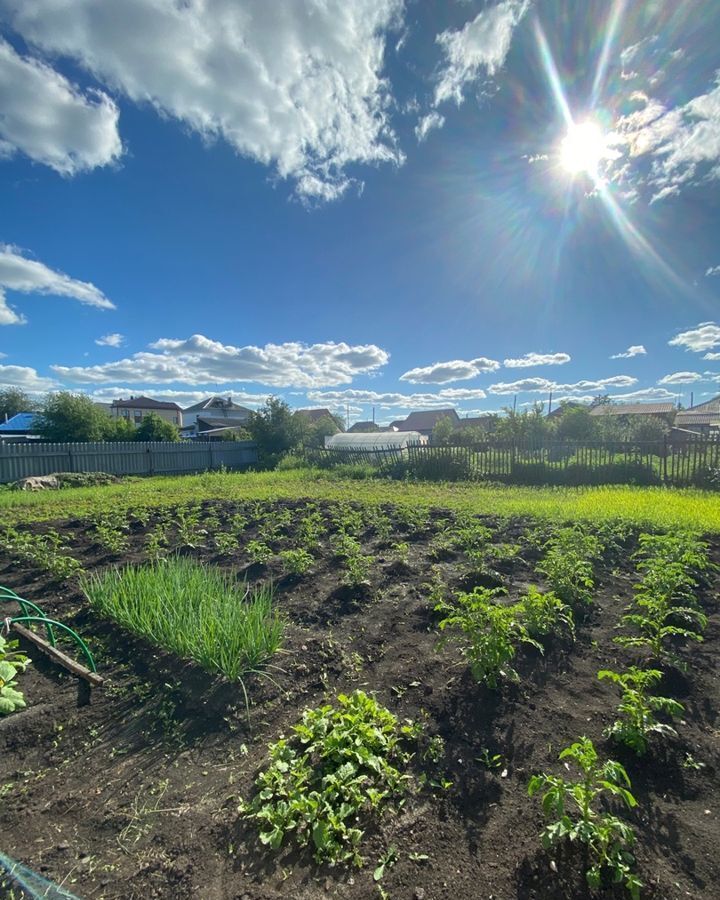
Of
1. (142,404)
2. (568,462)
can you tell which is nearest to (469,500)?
(568,462)

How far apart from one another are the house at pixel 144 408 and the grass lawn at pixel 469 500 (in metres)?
53.3

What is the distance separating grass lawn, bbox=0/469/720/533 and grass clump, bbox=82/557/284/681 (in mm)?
4658

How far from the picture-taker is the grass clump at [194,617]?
8.18 feet

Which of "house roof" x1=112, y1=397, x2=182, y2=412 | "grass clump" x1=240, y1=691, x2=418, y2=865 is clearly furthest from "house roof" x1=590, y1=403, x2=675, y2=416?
"house roof" x1=112, y1=397, x2=182, y2=412

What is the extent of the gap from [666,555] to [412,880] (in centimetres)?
349

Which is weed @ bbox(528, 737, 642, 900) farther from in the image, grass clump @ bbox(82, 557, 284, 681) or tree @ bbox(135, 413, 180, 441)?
tree @ bbox(135, 413, 180, 441)

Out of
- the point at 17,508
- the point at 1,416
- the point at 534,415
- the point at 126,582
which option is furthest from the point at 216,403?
the point at 126,582

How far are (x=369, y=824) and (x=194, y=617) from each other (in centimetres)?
162

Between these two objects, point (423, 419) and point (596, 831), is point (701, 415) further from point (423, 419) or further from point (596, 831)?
point (596, 831)

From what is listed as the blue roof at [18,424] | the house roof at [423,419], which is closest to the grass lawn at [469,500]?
the blue roof at [18,424]

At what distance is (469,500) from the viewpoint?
870 centimetres

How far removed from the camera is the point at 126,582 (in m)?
3.38

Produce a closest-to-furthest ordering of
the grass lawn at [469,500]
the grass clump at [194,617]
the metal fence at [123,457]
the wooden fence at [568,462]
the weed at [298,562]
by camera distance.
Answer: the grass clump at [194,617], the weed at [298,562], the grass lawn at [469,500], the wooden fence at [568,462], the metal fence at [123,457]

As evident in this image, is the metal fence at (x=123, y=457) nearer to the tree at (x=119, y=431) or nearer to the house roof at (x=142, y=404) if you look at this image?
the tree at (x=119, y=431)
